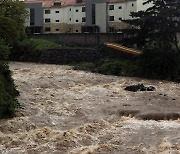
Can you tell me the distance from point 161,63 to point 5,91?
16980 millimetres

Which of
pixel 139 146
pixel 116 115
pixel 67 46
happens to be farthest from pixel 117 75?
pixel 139 146

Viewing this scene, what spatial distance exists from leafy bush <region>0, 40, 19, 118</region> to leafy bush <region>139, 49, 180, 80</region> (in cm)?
1451

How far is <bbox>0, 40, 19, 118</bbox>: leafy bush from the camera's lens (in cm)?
2222

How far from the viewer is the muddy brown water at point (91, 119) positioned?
59.1 feet

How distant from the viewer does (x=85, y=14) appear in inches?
2359

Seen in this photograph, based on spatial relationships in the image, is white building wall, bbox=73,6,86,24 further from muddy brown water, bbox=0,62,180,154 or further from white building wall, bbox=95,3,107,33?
muddy brown water, bbox=0,62,180,154

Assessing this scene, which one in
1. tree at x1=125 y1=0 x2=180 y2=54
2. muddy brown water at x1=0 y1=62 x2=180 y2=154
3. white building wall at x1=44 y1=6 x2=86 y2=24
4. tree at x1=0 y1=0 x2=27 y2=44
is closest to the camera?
muddy brown water at x1=0 y1=62 x2=180 y2=154

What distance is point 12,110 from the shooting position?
880 inches

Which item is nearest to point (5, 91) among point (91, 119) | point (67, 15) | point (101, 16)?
point (91, 119)

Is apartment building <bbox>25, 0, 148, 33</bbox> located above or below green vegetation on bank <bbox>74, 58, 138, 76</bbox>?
above

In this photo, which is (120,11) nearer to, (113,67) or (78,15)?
(78,15)

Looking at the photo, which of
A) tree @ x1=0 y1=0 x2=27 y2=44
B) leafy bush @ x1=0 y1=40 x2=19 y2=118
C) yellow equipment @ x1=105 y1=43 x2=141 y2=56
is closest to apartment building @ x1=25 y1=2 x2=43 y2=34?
yellow equipment @ x1=105 y1=43 x2=141 y2=56

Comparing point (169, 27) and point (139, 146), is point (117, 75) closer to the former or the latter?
point (169, 27)

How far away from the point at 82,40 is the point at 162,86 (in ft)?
65.8
